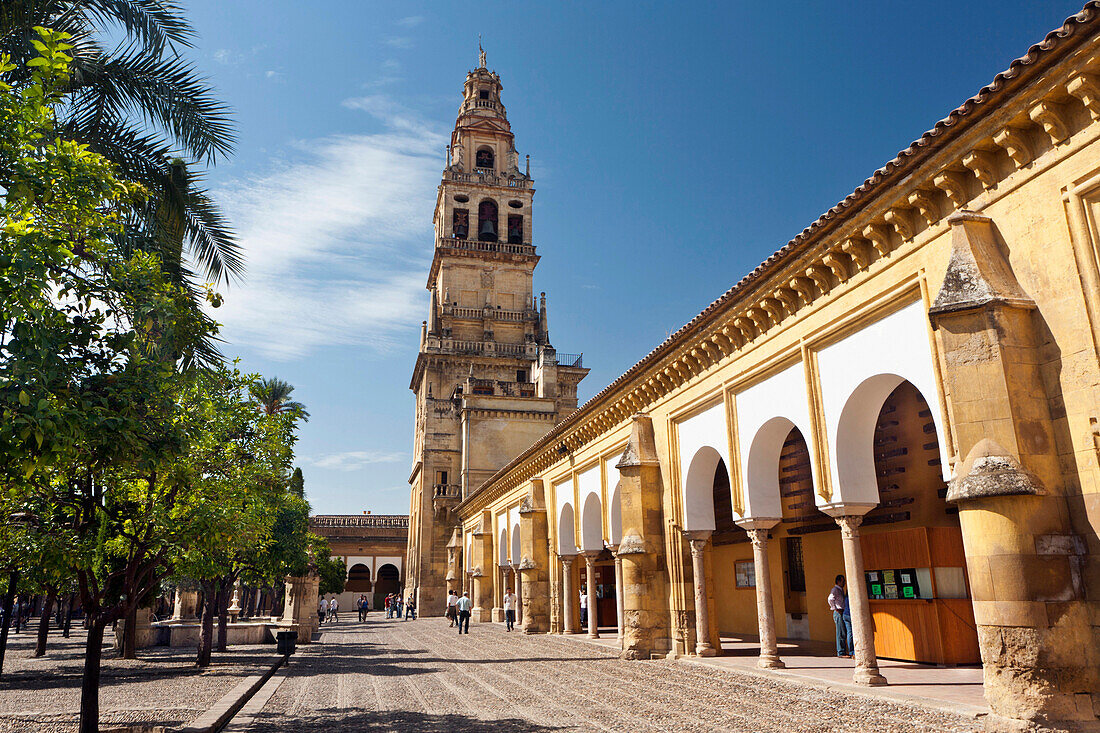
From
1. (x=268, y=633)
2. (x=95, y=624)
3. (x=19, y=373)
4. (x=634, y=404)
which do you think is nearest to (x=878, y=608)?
(x=634, y=404)

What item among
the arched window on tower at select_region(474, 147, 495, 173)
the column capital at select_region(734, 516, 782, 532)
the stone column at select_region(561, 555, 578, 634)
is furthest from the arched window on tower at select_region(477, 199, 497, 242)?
the column capital at select_region(734, 516, 782, 532)

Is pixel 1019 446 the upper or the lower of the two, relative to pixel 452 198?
lower

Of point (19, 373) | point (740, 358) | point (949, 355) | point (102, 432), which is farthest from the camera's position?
point (740, 358)

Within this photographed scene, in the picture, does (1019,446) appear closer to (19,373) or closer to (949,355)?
(949,355)

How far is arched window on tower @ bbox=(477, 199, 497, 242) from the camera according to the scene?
5284 centimetres

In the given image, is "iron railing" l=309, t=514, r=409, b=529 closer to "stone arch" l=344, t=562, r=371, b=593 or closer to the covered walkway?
"stone arch" l=344, t=562, r=371, b=593

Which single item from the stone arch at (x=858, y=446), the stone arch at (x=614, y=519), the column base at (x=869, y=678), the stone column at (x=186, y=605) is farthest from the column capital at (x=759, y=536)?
the stone column at (x=186, y=605)

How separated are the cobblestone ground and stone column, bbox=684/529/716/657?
653 millimetres

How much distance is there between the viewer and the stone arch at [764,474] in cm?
1213

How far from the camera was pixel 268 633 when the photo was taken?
24750 mm

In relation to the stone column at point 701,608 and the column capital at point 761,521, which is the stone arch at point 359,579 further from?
the column capital at point 761,521

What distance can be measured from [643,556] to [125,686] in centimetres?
992

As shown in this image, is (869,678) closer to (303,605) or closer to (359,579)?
(303,605)

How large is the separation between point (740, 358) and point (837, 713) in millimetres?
6082
